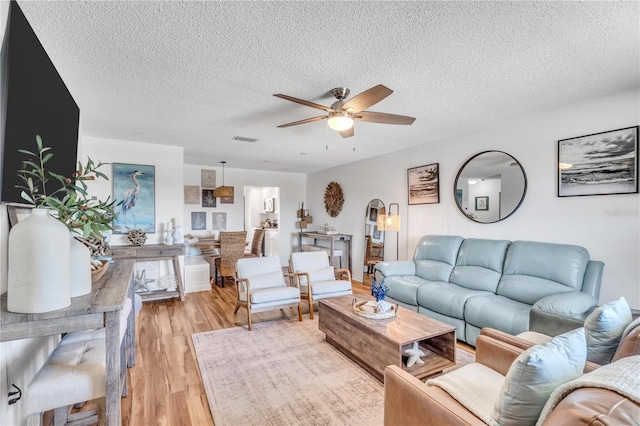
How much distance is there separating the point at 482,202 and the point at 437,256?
0.91 metres

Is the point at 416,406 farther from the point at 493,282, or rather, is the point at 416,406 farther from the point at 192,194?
the point at 192,194

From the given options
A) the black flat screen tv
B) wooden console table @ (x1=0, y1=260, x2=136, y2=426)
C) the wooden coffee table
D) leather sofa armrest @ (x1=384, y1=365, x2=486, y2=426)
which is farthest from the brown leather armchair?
the black flat screen tv

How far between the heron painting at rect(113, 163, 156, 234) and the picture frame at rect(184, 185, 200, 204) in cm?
206

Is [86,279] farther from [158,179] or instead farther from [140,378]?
[158,179]

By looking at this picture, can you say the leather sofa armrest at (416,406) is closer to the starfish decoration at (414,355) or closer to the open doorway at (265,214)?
the starfish decoration at (414,355)

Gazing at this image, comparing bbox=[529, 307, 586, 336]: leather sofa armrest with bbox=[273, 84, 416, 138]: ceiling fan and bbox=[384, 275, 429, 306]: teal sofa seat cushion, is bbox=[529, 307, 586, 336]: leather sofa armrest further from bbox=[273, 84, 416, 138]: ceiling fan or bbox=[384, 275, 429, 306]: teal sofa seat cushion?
bbox=[273, 84, 416, 138]: ceiling fan

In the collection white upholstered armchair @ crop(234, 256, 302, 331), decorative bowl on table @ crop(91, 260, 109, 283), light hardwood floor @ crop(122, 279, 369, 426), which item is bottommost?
light hardwood floor @ crop(122, 279, 369, 426)

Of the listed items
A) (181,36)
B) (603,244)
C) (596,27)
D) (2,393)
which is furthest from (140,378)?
(603,244)

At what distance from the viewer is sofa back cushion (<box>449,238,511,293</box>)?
10.7ft

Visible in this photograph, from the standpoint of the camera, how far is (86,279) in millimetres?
1453

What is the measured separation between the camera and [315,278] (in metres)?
4.12

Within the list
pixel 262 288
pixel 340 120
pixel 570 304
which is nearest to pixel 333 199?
pixel 262 288

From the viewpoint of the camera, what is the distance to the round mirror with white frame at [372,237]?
5.43m

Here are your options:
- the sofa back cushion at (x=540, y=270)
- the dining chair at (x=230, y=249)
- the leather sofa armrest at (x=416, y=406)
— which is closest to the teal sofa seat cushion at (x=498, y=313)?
the sofa back cushion at (x=540, y=270)
